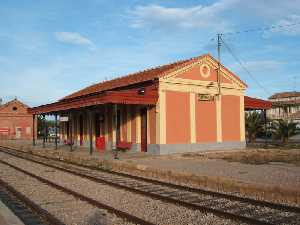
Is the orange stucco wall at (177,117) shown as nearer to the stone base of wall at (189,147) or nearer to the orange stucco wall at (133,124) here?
the stone base of wall at (189,147)

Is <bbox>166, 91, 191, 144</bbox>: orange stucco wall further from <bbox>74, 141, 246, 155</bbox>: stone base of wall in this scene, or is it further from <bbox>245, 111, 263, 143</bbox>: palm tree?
<bbox>245, 111, 263, 143</bbox>: palm tree

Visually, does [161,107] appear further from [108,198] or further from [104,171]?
[108,198]

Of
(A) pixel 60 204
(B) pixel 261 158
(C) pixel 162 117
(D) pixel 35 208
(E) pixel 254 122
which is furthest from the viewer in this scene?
(E) pixel 254 122

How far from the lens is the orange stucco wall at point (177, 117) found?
23.0 m

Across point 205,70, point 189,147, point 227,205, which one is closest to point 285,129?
point 205,70

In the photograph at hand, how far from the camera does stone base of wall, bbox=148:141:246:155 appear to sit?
74.0 ft

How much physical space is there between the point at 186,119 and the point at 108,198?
14.1 metres

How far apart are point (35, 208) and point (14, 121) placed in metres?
61.1

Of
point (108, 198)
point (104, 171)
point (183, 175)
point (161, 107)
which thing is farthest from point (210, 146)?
point (108, 198)

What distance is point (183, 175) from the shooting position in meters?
13.8

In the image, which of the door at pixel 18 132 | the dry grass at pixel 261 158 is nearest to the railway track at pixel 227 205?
the dry grass at pixel 261 158

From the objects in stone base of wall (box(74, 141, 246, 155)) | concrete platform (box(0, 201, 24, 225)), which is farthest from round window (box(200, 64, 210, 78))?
concrete platform (box(0, 201, 24, 225))

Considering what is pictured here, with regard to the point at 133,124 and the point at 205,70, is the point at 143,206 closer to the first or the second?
the point at 133,124

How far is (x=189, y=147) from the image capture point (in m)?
24.0
